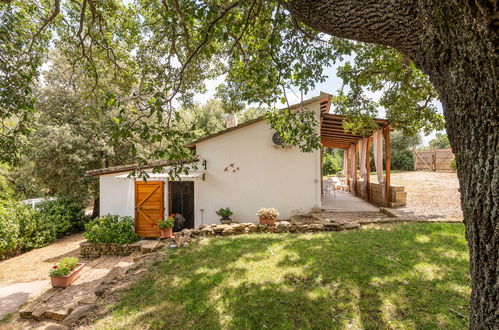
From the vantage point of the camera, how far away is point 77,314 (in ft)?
12.2

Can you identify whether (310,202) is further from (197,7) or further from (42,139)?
(42,139)

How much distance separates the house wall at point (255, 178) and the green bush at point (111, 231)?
288cm

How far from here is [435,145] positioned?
4759 cm

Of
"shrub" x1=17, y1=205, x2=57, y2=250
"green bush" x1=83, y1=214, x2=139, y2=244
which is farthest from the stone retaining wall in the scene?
"shrub" x1=17, y1=205, x2=57, y2=250

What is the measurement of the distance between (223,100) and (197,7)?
4068 mm

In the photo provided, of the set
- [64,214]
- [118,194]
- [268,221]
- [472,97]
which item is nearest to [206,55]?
[472,97]

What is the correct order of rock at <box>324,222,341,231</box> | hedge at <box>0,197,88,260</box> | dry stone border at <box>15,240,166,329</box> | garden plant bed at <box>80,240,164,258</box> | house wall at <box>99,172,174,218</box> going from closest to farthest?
1. dry stone border at <box>15,240,166,329</box>
2. rock at <box>324,222,341,231</box>
3. garden plant bed at <box>80,240,164,258</box>
4. hedge at <box>0,197,88,260</box>
5. house wall at <box>99,172,174,218</box>

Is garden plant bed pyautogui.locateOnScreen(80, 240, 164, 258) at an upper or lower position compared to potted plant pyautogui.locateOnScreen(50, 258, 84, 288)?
lower

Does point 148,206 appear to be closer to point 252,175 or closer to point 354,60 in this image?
point 252,175

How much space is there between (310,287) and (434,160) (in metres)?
24.2

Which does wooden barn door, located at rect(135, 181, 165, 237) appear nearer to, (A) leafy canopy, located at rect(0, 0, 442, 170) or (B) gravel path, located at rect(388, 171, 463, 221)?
(A) leafy canopy, located at rect(0, 0, 442, 170)

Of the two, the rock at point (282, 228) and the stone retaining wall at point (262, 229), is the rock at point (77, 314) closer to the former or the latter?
the stone retaining wall at point (262, 229)

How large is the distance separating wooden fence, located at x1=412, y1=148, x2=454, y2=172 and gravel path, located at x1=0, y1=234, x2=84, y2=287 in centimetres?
2642

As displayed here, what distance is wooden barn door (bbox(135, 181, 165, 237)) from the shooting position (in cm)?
1009
